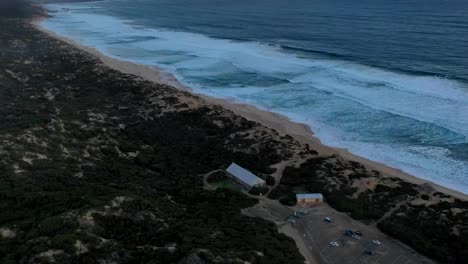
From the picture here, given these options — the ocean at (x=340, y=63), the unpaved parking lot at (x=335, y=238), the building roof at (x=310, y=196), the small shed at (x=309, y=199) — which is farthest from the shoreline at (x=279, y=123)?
the unpaved parking lot at (x=335, y=238)

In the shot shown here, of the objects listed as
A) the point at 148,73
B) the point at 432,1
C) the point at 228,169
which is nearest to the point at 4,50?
the point at 148,73

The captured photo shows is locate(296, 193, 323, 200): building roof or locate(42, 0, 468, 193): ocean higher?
locate(42, 0, 468, 193): ocean

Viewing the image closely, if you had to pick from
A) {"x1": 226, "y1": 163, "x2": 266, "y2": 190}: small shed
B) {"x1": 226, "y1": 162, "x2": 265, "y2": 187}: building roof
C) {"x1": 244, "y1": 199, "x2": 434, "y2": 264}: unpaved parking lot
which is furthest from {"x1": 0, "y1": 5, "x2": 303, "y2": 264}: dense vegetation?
{"x1": 226, "y1": 162, "x2": 265, "y2": 187}: building roof

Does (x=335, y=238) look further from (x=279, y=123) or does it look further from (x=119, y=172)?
(x=279, y=123)

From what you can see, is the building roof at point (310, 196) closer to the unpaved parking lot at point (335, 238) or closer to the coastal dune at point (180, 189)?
the coastal dune at point (180, 189)

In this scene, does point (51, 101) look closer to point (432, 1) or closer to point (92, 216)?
point (92, 216)

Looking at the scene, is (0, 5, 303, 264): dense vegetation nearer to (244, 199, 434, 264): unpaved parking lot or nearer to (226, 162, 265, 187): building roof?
(244, 199, 434, 264): unpaved parking lot

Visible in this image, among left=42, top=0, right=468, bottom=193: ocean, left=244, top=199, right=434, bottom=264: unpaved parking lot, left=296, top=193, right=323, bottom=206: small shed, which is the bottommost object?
left=244, top=199, right=434, bottom=264: unpaved parking lot
